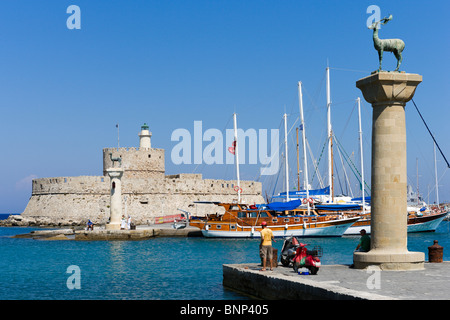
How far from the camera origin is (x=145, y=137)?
51.4 meters

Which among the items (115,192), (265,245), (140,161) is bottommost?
(265,245)

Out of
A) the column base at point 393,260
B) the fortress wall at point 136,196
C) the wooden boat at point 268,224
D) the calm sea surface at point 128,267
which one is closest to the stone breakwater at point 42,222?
the fortress wall at point 136,196

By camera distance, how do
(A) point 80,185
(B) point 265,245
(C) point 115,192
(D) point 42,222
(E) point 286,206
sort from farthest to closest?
(D) point 42,222
(A) point 80,185
(E) point 286,206
(C) point 115,192
(B) point 265,245

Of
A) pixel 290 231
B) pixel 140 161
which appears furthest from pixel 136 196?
pixel 290 231

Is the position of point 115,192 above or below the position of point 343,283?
above

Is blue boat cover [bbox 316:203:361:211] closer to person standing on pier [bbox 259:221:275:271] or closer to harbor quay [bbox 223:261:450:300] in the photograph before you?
harbor quay [bbox 223:261:450:300]

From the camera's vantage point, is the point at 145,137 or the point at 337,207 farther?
the point at 145,137

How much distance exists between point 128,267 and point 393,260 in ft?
31.6

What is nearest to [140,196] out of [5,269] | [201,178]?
[201,178]

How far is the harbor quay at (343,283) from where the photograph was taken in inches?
327

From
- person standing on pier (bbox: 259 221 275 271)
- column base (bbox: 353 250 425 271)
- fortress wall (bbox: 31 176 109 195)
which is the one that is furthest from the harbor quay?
fortress wall (bbox: 31 176 109 195)

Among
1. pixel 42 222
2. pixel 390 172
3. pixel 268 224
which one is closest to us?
pixel 390 172

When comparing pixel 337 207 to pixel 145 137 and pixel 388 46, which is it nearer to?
pixel 145 137

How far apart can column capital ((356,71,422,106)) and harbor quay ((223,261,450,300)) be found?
10.7 ft
